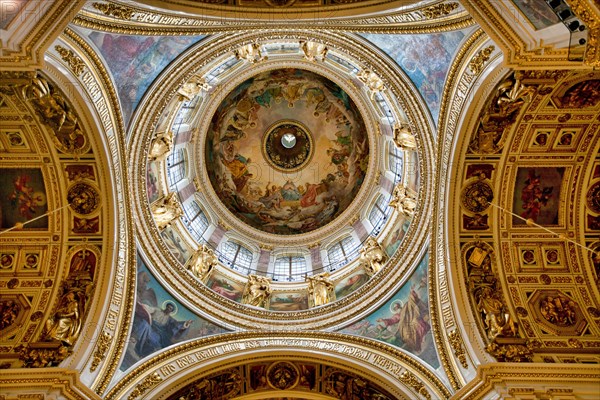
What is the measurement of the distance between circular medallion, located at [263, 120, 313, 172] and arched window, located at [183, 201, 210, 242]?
17.9ft

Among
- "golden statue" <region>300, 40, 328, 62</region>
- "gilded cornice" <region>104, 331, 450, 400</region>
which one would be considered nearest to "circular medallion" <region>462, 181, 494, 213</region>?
"gilded cornice" <region>104, 331, 450, 400</region>

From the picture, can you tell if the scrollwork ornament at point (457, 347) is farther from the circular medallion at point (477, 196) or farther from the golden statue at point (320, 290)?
the golden statue at point (320, 290)

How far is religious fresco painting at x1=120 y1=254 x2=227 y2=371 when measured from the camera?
1521 centimetres

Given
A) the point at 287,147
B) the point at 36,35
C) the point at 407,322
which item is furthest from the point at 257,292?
Answer: the point at 36,35

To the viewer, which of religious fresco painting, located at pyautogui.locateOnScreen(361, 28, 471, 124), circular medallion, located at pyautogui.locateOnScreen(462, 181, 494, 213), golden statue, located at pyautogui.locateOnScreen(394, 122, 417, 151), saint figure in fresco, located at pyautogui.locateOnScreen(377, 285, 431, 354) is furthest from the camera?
golden statue, located at pyautogui.locateOnScreen(394, 122, 417, 151)

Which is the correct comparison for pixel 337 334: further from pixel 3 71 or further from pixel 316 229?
pixel 3 71

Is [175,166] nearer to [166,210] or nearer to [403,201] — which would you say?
[166,210]

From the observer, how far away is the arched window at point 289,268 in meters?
21.5

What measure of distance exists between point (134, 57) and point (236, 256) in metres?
11.1

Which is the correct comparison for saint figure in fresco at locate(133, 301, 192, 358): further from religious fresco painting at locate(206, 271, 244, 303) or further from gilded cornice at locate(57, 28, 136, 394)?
religious fresco painting at locate(206, 271, 244, 303)

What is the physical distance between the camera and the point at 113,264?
1446cm

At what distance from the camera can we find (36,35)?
9227 millimetres

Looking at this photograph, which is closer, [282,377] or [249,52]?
[282,377]

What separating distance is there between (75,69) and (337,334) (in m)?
10.9
